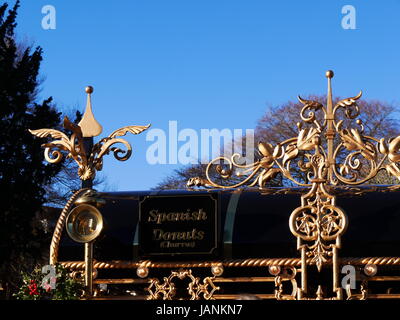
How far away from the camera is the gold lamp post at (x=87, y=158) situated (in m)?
13.1

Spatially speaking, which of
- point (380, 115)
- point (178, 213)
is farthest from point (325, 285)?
point (380, 115)

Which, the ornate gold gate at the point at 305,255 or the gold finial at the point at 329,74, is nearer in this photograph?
the ornate gold gate at the point at 305,255

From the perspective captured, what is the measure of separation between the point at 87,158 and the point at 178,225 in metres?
1.96

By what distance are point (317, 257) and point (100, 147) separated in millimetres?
3775

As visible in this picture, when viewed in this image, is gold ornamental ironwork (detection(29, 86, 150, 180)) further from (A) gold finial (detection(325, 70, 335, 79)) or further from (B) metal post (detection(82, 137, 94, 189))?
(A) gold finial (detection(325, 70, 335, 79))

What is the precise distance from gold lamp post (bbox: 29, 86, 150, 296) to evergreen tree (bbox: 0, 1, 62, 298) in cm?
1416

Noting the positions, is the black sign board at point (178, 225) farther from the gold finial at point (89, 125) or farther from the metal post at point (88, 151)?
the gold finial at point (89, 125)

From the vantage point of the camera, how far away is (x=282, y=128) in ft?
129

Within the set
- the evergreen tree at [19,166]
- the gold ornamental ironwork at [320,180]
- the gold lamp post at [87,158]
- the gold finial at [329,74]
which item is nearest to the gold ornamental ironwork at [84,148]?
the gold lamp post at [87,158]

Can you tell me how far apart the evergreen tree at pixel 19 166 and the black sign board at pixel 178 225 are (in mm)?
15524

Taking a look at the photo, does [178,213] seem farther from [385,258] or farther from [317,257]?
[385,258]

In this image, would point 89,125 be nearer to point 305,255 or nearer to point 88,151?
point 88,151

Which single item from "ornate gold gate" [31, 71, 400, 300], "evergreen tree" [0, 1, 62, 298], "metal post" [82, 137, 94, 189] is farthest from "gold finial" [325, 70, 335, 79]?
"evergreen tree" [0, 1, 62, 298]

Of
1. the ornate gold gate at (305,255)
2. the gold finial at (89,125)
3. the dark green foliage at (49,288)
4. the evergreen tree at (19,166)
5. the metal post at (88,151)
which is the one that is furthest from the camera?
the evergreen tree at (19,166)
